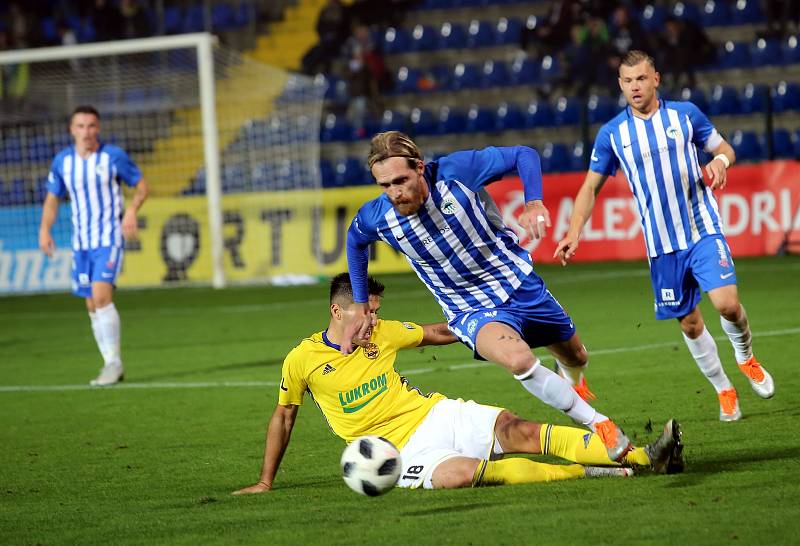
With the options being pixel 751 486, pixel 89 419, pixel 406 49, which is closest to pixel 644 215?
pixel 751 486

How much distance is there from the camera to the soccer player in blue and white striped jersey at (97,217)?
1100cm

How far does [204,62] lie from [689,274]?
41.2ft

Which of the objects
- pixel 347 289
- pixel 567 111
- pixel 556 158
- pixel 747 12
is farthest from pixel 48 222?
pixel 747 12

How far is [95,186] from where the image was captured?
450 inches

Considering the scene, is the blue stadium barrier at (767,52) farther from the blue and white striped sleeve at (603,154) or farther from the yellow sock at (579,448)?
the yellow sock at (579,448)

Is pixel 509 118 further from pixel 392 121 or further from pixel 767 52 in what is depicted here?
pixel 767 52

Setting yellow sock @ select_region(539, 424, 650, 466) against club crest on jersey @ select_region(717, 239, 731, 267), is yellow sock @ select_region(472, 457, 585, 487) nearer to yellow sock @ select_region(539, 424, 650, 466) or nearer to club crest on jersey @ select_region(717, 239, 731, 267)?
yellow sock @ select_region(539, 424, 650, 466)

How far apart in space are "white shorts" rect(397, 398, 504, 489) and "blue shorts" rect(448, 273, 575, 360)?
0.30m

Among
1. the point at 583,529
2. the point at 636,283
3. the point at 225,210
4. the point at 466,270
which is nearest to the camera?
the point at 583,529

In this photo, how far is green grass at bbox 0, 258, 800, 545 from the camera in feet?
17.2

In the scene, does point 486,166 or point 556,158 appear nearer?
point 486,166

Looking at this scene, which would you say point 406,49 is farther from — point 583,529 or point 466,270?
point 583,529

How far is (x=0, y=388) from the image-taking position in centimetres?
1109

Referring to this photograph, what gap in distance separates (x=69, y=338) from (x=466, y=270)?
923 centimetres
